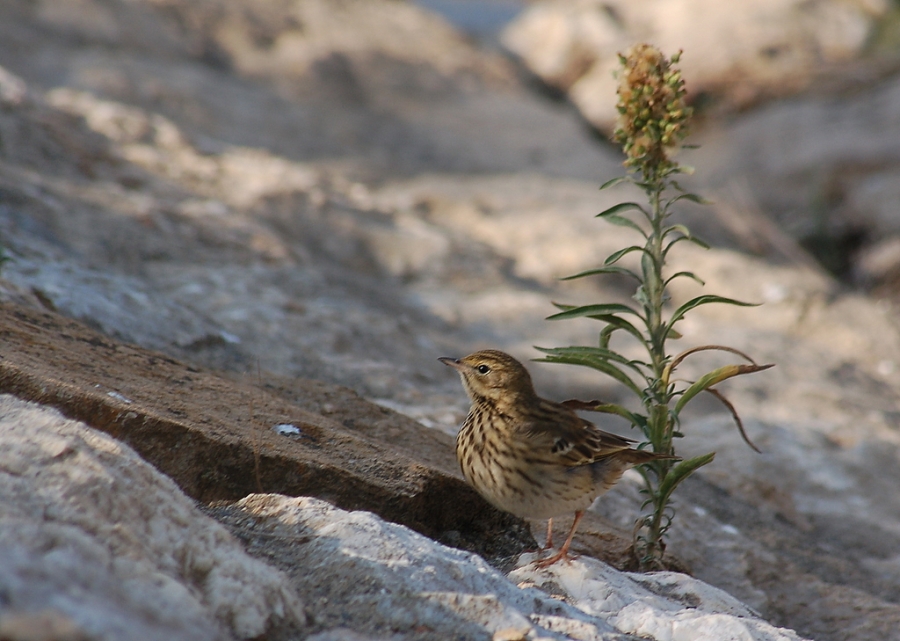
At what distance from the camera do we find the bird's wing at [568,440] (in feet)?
10.9

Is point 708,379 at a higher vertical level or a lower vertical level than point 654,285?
lower

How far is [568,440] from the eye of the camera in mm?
3367

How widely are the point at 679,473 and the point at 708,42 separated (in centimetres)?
1037

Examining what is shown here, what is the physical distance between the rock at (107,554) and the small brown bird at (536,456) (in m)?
1.19

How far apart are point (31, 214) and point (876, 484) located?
4.94 metres

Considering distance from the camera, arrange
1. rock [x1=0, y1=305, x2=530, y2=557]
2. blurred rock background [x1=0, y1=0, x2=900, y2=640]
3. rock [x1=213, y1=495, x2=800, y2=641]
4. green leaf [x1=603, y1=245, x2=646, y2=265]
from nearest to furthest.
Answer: rock [x1=213, y1=495, x2=800, y2=641] → rock [x1=0, y1=305, x2=530, y2=557] → green leaf [x1=603, y1=245, x2=646, y2=265] → blurred rock background [x1=0, y1=0, x2=900, y2=640]

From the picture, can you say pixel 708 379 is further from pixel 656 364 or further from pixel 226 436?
pixel 226 436

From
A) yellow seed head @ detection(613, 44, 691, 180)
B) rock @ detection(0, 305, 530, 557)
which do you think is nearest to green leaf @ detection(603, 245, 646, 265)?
yellow seed head @ detection(613, 44, 691, 180)

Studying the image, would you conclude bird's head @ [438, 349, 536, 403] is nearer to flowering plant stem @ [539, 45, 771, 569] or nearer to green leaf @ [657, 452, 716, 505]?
flowering plant stem @ [539, 45, 771, 569]

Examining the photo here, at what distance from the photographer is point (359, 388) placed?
4820 millimetres

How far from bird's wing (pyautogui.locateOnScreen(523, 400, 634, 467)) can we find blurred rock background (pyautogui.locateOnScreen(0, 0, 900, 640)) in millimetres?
696

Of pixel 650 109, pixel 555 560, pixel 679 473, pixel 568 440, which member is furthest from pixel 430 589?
pixel 650 109

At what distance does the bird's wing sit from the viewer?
3.31m

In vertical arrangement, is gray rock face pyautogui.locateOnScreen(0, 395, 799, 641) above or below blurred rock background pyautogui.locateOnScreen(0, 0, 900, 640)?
below
